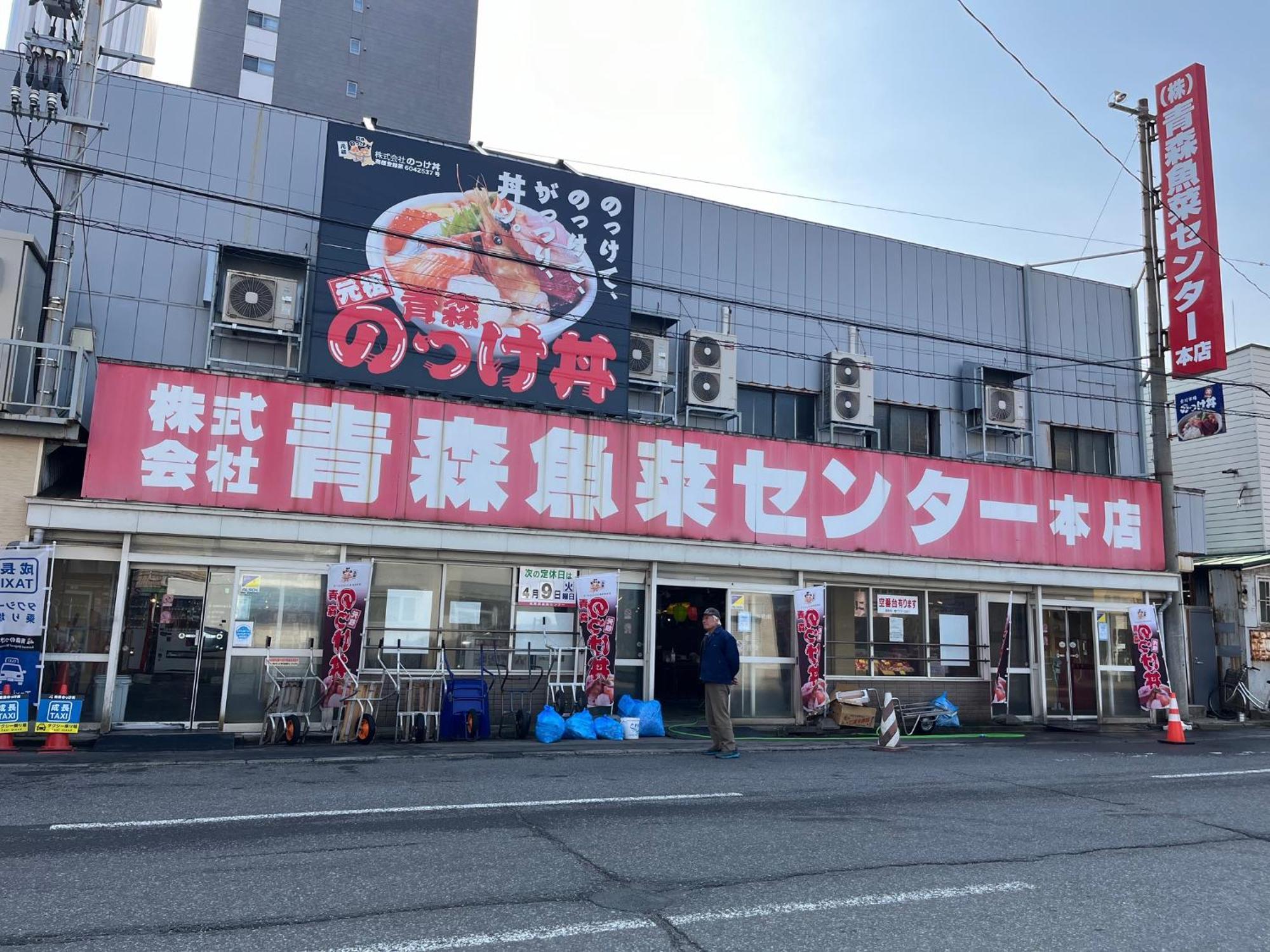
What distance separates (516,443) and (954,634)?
9.26m

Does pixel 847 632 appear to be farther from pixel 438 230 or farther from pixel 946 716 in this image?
pixel 438 230

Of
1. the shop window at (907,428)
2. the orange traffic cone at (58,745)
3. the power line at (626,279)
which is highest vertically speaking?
the power line at (626,279)

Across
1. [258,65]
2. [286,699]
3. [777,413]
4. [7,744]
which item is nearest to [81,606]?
[7,744]

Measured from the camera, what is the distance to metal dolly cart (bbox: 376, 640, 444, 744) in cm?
Result: 1294

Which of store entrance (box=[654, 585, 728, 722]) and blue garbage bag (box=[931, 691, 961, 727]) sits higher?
store entrance (box=[654, 585, 728, 722])

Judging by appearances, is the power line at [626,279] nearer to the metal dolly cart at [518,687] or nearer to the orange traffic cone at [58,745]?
the metal dolly cart at [518,687]

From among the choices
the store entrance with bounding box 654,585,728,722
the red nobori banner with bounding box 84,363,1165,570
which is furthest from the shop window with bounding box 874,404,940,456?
the store entrance with bounding box 654,585,728,722

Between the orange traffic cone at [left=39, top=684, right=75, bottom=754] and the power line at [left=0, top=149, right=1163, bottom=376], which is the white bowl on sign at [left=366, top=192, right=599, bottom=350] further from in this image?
the orange traffic cone at [left=39, top=684, right=75, bottom=754]

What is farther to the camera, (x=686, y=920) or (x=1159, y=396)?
(x=1159, y=396)

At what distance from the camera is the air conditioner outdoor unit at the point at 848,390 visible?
1878 centimetres

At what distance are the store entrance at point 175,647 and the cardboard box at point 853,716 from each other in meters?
9.62

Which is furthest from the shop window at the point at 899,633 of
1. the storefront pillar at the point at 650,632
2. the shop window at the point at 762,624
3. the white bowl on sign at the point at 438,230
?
the white bowl on sign at the point at 438,230

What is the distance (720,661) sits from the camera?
1212 centimetres

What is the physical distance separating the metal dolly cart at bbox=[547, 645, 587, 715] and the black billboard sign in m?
4.34
